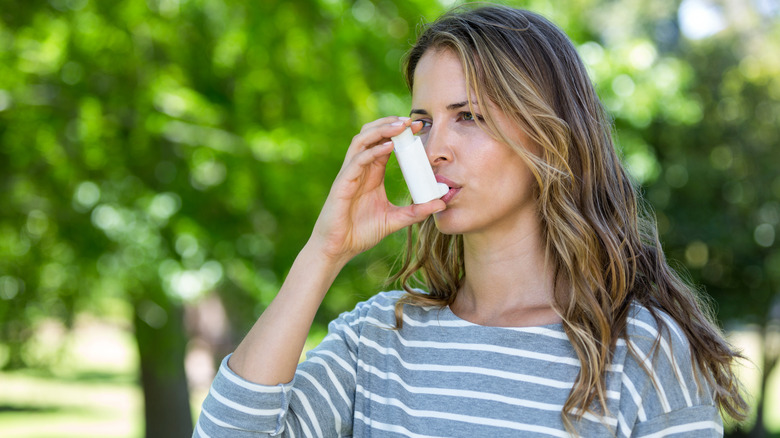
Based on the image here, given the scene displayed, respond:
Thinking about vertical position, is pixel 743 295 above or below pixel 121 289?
below

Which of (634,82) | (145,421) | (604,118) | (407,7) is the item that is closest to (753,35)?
(634,82)

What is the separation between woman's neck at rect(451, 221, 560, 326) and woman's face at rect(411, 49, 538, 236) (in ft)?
Result: 0.29

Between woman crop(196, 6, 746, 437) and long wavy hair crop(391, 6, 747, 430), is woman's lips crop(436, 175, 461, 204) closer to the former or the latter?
woman crop(196, 6, 746, 437)

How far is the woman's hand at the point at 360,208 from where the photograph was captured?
1934mm

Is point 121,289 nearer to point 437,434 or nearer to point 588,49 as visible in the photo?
point 588,49

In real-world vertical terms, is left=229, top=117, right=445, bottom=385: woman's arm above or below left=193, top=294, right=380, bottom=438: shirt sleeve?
above

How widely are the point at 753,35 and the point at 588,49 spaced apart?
892 centimetres

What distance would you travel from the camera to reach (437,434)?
71.9 inches

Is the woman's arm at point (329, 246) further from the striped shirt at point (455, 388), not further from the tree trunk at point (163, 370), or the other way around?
the tree trunk at point (163, 370)

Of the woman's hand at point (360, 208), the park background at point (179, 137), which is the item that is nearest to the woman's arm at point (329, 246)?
the woman's hand at point (360, 208)

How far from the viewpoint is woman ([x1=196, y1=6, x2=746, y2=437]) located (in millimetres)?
1740

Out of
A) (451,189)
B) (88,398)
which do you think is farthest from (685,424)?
(88,398)

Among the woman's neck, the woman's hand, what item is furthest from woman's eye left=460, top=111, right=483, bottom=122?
the woman's neck

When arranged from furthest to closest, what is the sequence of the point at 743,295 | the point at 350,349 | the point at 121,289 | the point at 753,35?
the point at 753,35
the point at 743,295
the point at 121,289
the point at 350,349
